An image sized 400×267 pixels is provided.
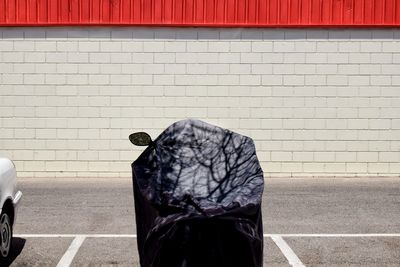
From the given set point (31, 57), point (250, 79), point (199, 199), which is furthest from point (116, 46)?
point (199, 199)

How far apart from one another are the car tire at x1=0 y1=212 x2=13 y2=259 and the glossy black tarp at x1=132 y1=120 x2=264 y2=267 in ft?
8.72

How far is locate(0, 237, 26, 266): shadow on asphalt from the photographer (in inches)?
290

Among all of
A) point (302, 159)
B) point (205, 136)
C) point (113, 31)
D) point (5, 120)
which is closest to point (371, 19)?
point (302, 159)

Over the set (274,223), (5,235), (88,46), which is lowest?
(274,223)

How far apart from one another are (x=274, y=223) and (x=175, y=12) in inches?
244

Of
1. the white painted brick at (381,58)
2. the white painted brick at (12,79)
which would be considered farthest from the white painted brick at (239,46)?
the white painted brick at (12,79)

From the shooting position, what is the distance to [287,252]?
8094mm

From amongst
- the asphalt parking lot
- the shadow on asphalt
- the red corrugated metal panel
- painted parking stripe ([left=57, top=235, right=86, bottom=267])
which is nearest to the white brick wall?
the red corrugated metal panel

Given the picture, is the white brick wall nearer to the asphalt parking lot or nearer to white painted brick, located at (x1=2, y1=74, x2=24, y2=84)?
white painted brick, located at (x1=2, y1=74, x2=24, y2=84)

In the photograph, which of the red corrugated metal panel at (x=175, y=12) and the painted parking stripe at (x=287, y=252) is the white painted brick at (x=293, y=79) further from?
the painted parking stripe at (x=287, y=252)

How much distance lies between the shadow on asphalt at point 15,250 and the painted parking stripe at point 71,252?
0.54 m

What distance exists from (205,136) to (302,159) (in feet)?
31.7

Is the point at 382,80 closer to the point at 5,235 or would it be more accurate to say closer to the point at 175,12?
the point at 175,12

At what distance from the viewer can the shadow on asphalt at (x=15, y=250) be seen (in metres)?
7.37
